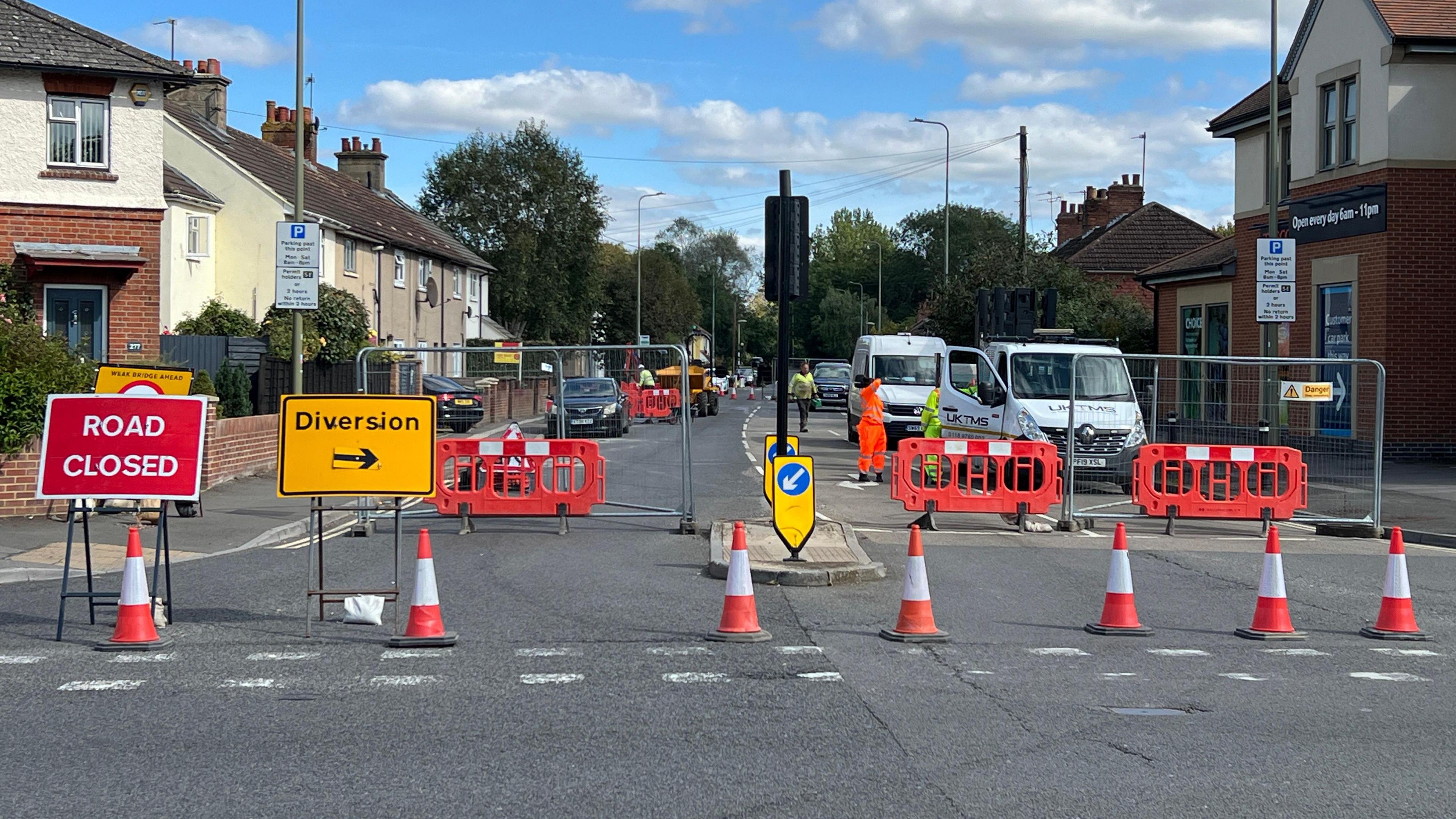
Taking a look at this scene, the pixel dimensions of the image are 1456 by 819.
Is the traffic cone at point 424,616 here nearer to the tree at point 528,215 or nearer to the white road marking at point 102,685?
the white road marking at point 102,685

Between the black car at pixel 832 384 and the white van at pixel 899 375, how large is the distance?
16.1 m

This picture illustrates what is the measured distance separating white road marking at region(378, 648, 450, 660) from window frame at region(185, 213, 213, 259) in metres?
27.3

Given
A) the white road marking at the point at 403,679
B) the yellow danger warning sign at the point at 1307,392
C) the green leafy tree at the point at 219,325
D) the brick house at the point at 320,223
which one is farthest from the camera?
the brick house at the point at 320,223

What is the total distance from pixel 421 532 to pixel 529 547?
4.79 m

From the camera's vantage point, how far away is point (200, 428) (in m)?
9.18

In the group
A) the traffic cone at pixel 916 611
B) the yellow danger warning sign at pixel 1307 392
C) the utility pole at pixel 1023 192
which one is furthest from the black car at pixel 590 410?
the utility pole at pixel 1023 192

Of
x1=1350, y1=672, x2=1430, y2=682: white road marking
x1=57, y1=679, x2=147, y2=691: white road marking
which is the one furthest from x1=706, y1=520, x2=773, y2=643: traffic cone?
x1=1350, y1=672, x2=1430, y2=682: white road marking

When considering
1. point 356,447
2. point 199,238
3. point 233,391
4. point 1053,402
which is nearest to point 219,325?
point 199,238

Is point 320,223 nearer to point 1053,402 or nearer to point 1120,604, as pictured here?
point 1053,402

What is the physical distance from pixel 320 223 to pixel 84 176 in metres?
11.1

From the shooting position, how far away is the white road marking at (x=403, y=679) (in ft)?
24.6

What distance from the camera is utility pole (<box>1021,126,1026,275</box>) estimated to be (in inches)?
1458

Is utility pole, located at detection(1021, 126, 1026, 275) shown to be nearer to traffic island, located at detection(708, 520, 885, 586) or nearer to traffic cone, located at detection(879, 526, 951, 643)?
traffic island, located at detection(708, 520, 885, 586)

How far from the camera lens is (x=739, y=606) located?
884 cm
